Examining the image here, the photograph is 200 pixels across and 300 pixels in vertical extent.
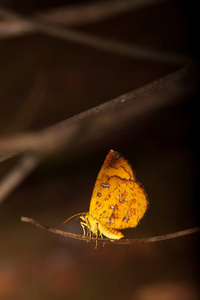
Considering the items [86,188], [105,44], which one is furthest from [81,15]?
[86,188]

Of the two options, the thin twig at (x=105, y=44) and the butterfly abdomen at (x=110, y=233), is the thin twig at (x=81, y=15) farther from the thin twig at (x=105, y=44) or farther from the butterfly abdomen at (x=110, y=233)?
the butterfly abdomen at (x=110, y=233)

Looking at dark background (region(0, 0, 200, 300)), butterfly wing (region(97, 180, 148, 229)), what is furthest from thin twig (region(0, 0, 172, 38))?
butterfly wing (region(97, 180, 148, 229))

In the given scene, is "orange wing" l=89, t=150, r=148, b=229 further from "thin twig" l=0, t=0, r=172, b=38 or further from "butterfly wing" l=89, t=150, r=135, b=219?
"thin twig" l=0, t=0, r=172, b=38

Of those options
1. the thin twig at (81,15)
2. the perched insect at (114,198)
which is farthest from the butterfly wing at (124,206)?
the thin twig at (81,15)

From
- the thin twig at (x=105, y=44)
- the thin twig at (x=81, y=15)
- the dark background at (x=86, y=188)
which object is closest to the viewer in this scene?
the thin twig at (x=105, y=44)

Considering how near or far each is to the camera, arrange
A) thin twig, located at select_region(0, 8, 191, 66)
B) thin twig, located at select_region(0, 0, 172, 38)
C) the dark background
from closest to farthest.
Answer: thin twig, located at select_region(0, 8, 191, 66)
thin twig, located at select_region(0, 0, 172, 38)
the dark background

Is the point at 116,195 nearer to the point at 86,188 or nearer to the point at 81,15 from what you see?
the point at 81,15
